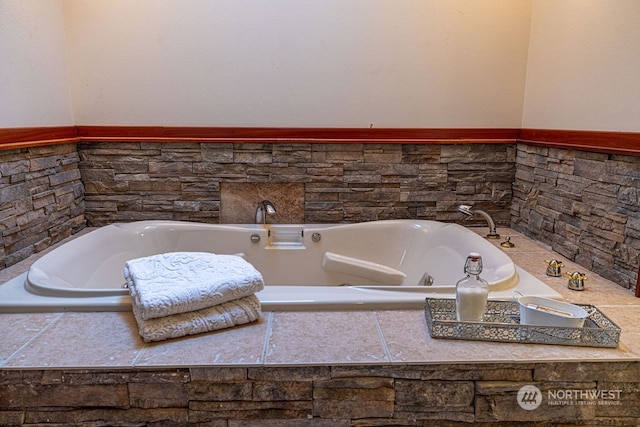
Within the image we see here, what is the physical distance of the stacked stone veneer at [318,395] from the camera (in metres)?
1.11

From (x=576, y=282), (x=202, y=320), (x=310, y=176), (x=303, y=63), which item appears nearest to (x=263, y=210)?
(x=310, y=176)

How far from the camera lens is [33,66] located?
1993 millimetres

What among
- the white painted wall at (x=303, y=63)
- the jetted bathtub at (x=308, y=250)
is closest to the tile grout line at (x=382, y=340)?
the jetted bathtub at (x=308, y=250)

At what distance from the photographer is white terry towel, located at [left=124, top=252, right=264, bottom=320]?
1.26 m

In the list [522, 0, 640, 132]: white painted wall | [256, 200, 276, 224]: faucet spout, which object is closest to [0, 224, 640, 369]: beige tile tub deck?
[522, 0, 640, 132]: white painted wall

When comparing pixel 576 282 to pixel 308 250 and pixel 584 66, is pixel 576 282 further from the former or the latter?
pixel 308 250

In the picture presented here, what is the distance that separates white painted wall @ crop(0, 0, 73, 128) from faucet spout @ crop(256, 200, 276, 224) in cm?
104

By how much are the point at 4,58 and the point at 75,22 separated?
0.58 metres

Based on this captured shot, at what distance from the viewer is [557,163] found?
6.81 ft

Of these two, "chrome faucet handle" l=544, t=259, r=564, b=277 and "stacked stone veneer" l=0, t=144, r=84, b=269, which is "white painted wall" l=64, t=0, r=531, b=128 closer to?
"stacked stone veneer" l=0, t=144, r=84, b=269

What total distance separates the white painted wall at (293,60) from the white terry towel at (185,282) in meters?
1.07

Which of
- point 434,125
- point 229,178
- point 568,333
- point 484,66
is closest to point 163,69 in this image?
point 229,178

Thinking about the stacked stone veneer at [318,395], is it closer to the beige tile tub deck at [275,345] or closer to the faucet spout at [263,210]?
the beige tile tub deck at [275,345]

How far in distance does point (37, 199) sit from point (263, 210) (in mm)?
1003
